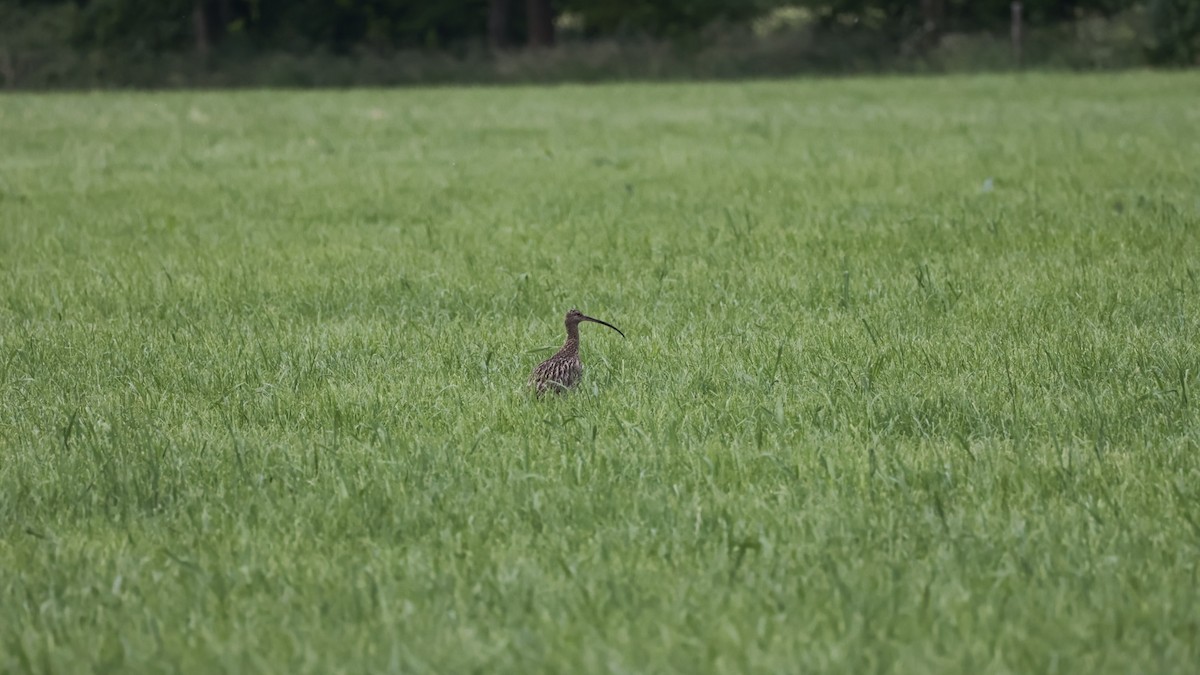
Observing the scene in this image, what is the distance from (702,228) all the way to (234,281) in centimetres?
331

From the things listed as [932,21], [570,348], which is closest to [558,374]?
[570,348]

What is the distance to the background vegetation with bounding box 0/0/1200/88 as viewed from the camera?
38219 millimetres

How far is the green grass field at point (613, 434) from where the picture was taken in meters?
3.45

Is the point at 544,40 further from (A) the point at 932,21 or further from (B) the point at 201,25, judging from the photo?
(A) the point at 932,21

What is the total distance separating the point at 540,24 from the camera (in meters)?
46.6

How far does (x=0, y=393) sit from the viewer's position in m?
5.88

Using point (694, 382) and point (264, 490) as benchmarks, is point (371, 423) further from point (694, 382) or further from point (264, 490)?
point (694, 382)

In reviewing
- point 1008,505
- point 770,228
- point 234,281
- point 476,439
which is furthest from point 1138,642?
point 770,228

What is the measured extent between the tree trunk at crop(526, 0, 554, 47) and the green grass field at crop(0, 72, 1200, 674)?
35613 mm

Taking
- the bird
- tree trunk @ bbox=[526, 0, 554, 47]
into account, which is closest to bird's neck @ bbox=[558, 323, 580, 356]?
the bird

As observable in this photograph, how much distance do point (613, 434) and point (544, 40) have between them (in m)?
42.6

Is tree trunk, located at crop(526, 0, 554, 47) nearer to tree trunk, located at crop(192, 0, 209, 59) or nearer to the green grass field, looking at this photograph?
tree trunk, located at crop(192, 0, 209, 59)

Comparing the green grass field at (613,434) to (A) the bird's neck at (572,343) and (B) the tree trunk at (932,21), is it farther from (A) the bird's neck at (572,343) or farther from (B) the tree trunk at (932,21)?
(B) the tree trunk at (932,21)

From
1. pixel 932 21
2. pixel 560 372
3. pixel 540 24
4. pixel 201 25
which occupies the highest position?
pixel 201 25
